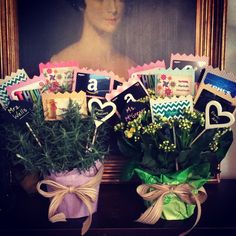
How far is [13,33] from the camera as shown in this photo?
907 millimetres

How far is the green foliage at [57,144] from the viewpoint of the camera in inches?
27.5

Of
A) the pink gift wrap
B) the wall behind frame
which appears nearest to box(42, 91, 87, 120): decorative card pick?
the pink gift wrap

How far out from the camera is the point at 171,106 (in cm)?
78

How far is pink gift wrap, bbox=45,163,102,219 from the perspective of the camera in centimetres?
71

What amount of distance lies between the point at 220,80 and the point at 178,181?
0.27 metres

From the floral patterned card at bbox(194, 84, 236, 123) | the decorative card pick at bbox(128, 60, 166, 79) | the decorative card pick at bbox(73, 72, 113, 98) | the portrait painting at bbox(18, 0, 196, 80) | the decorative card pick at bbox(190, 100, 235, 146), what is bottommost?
the decorative card pick at bbox(190, 100, 235, 146)

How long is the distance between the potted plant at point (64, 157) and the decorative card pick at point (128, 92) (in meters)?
0.13

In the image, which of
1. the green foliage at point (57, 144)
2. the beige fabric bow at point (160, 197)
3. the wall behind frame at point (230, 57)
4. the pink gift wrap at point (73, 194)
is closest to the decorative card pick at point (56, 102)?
the green foliage at point (57, 144)

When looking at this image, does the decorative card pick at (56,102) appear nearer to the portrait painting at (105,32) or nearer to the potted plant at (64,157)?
the potted plant at (64,157)

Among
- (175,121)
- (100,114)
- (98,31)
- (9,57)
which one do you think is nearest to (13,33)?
(9,57)

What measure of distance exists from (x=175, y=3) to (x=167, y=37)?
9 centimetres

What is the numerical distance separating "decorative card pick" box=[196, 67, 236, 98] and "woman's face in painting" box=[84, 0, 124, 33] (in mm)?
266

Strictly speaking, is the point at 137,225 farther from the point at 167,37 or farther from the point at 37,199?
the point at 167,37

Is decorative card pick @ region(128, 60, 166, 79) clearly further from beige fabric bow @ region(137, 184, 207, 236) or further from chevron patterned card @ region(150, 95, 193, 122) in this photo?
beige fabric bow @ region(137, 184, 207, 236)
